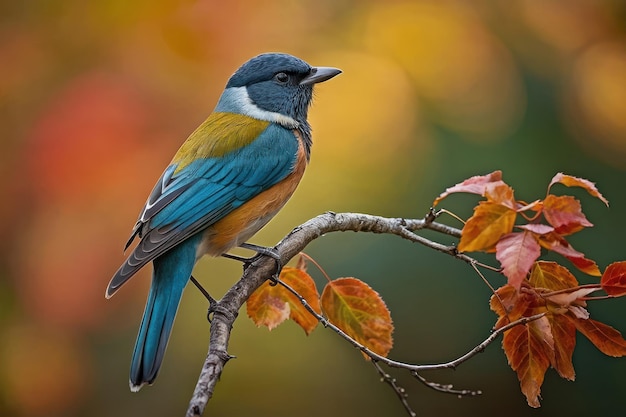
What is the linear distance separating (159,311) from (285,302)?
42 cm

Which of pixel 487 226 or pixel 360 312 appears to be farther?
pixel 360 312

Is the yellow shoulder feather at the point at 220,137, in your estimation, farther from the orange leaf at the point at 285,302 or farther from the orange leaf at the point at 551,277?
the orange leaf at the point at 551,277

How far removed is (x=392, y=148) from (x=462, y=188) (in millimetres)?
2388

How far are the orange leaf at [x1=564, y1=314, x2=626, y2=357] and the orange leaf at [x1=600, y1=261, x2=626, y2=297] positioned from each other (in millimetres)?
95

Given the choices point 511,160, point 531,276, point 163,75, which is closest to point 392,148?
point 511,160

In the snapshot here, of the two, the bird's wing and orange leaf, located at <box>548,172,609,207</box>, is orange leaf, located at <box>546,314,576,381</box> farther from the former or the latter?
the bird's wing

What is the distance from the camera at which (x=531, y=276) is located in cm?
194

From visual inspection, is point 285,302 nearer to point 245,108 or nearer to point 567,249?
point 567,249

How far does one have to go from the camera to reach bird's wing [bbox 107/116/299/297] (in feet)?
8.68

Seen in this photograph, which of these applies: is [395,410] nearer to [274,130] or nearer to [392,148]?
[392,148]

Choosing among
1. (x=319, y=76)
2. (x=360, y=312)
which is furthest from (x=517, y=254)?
(x=319, y=76)

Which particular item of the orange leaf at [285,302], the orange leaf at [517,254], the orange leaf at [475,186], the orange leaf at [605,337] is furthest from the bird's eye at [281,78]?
the orange leaf at [605,337]

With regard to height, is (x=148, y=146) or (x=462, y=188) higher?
(x=148, y=146)

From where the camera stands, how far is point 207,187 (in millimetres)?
2877
